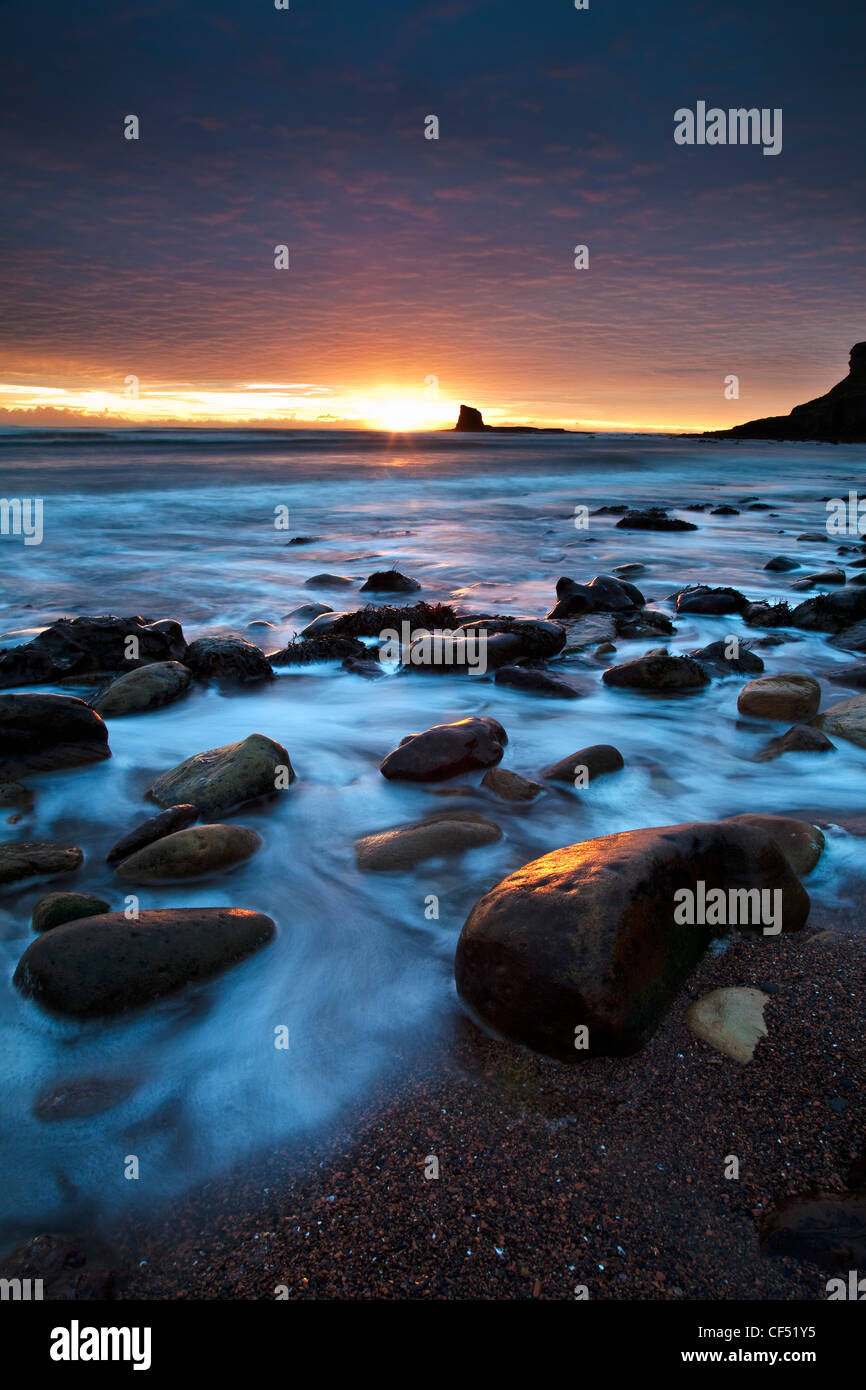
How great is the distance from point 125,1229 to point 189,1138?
29 cm

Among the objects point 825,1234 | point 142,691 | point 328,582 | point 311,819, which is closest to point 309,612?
point 328,582

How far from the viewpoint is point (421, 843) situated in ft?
11.8

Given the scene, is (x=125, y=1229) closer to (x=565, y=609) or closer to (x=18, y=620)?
(x=565, y=609)

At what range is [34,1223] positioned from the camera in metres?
1.92

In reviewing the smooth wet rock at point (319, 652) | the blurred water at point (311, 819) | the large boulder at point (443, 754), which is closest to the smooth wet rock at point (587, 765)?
the blurred water at point (311, 819)

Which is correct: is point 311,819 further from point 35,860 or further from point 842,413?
point 842,413

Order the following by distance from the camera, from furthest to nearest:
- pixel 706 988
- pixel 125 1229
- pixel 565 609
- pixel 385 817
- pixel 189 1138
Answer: pixel 565 609
pixel 385 817
pixel 706 988
pixel 189 1138
pixel 125 1229

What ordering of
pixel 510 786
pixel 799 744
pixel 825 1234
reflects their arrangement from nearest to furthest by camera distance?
pixel 825 1234 → pixel 510 786 → pixel 799 744

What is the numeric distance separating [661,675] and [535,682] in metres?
1.05

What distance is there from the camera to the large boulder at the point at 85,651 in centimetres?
623

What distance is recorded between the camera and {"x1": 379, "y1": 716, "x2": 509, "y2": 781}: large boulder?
14.4ft
